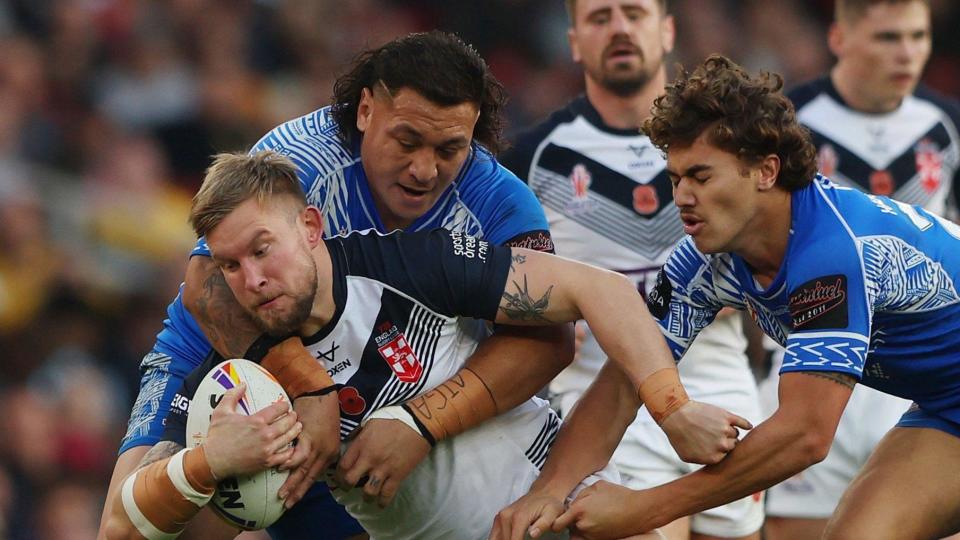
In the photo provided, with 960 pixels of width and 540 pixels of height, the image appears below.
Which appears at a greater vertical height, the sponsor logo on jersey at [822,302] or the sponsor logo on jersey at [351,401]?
the sponsor logo on jersey at [822,302]

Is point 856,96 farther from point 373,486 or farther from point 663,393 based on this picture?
point 373,486

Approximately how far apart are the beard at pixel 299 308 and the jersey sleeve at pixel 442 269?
18 cm

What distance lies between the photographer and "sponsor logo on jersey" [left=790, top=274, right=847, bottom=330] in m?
4.43

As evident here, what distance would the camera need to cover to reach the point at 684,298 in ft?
16.5

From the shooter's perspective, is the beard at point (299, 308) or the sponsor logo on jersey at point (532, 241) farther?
the sponsor logo on jersey at point (532, 241)

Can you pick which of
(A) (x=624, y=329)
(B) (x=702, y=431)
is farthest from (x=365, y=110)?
(B) (x=702, y=431)

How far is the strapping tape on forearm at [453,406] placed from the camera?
4.62 metres

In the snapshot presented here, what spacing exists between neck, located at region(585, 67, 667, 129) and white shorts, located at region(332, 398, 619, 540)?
235 cm

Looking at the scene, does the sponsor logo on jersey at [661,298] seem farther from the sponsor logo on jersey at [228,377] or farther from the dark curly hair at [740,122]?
the sponsor logo on jersey at [228,377]

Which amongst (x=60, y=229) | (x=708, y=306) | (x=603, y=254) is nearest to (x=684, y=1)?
(x=60, y=229)

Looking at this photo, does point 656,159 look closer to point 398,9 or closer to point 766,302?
point 766,302

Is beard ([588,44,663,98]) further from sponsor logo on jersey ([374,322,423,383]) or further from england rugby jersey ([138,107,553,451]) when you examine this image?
sponsor logo on jersey ([374,322,423,383])

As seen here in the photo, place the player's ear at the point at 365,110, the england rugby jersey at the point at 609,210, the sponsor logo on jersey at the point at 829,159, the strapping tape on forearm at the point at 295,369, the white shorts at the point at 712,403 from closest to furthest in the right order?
the strapping tape on forearm at the point at 295,369 < the player's ear at the point at 365,110 < the white shorts at the point at 712,403 < the england rugby jersey at the point at 609,210 < the sponsor logo on jersey at the point at 829,159

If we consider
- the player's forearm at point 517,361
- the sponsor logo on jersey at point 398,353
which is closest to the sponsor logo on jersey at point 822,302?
the player's forearm at point 517,361
